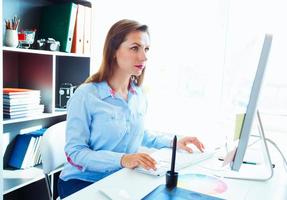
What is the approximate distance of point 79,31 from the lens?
2104 mm

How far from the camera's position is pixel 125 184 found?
105 centimetres

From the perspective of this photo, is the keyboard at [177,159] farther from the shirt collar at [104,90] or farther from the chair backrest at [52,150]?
the chair backrest at [52,150]

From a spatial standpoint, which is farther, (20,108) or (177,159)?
(20,108)

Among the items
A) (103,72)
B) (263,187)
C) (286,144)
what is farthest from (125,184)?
(286,144)

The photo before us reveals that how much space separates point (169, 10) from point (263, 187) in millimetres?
1490

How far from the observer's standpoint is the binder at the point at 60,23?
2.01 m

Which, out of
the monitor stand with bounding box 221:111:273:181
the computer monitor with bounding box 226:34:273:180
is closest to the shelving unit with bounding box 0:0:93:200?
the monitor stand with bounding box 221:111:273:181

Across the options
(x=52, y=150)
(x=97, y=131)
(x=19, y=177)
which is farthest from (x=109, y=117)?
(x=19, y=177)

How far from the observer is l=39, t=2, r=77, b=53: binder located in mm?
2008

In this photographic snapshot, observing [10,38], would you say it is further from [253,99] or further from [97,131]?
[253,99]

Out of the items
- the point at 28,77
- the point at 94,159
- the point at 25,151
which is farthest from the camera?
the point at 28,77

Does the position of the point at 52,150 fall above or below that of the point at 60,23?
below

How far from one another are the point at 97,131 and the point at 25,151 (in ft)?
2.65

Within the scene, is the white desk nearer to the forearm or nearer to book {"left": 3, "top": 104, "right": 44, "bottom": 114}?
the forearm
